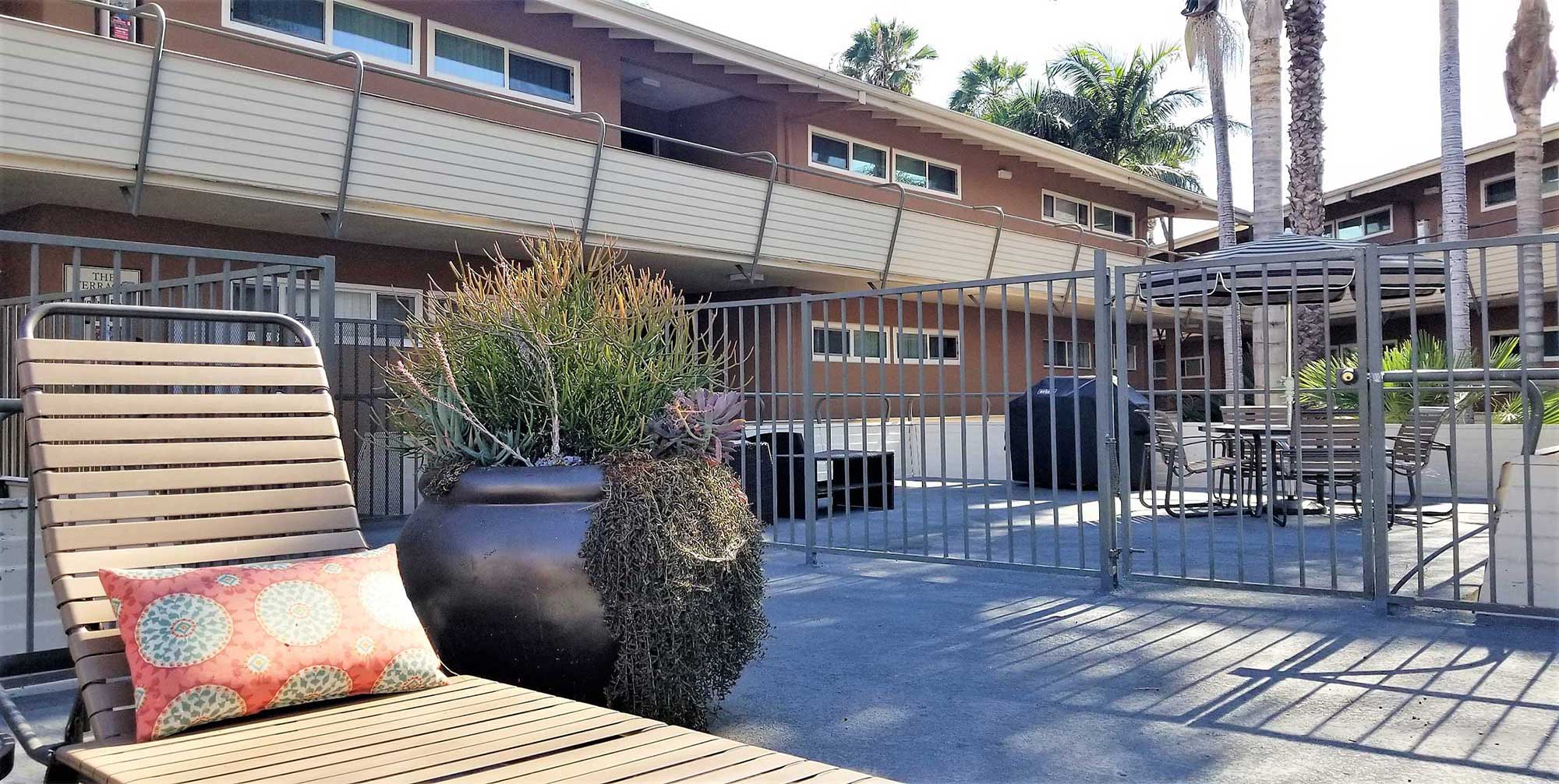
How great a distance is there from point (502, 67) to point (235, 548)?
41.1ft

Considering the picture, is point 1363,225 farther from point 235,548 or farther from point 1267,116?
point 235,548

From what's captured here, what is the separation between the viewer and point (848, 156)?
1923cm

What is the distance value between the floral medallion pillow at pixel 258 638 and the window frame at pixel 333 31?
1099cm

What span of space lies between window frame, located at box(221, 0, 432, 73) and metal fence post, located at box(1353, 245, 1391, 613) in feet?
36.8

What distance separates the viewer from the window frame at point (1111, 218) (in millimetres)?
25031

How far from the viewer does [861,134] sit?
63.6 ft

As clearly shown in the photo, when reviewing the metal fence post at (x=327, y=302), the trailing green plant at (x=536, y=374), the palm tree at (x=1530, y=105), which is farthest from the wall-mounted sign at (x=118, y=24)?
the palm tree at (x=1530, y=105)

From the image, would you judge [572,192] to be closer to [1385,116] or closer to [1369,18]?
[1369,18]

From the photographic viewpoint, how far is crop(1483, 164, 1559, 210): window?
899 inches

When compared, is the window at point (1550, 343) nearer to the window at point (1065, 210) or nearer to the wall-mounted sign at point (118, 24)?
the window at point (1065, 210)

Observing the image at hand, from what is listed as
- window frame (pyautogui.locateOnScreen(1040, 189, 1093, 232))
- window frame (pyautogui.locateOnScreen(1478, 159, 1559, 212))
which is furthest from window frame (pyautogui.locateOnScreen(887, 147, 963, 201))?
window frame (pyautogui.locateOnScreen(1478, 159, 1559, 212))

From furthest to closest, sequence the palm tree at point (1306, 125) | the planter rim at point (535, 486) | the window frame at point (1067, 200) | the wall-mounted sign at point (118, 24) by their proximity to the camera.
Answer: the window frame at point (1067, 200) < the palm tree at point (1306, 125) < the wall-mounted sign at point (118, 24) < the planter rim at point (535, 486)

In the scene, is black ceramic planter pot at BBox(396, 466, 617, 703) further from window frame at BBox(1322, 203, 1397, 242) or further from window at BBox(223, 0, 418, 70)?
window frame at BBox(1322, 203, 1397, 242)

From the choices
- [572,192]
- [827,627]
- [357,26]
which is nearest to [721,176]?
[572,192]
